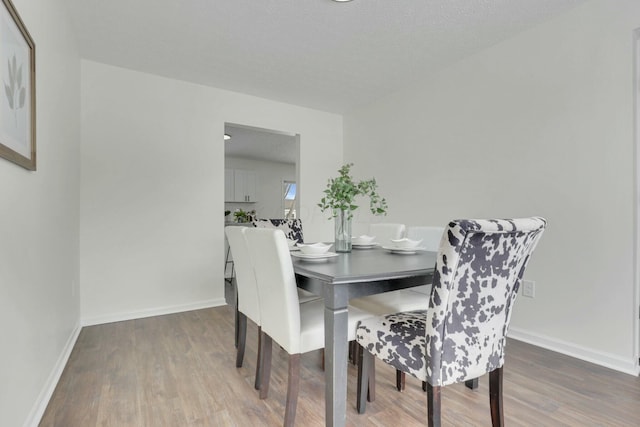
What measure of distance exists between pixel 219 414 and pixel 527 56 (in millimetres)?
3164

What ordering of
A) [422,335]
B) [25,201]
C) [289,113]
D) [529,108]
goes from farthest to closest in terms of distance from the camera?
[289,113]
[529,108]
[25,201]
[422,335]

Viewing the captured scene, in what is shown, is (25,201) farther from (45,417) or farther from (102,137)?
(102,137)

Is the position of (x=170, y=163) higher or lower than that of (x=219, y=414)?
higher

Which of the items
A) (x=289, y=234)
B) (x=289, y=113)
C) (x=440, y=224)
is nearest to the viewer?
(x=289, y=234)

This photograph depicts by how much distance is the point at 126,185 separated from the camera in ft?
10.7

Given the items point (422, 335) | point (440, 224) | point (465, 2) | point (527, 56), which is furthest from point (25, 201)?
point (527, 56)

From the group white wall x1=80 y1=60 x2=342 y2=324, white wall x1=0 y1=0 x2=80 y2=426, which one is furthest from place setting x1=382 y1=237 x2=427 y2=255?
white wall x1=80 y1=60 x2=342 y2=324

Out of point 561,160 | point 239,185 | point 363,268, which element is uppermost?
point 239,185

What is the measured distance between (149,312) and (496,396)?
120 inches

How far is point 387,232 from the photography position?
281 centimetres

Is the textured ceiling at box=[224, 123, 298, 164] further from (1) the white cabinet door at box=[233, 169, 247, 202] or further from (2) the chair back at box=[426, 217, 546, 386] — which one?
(2) the chair back at box=[426, 217, 546, 386]

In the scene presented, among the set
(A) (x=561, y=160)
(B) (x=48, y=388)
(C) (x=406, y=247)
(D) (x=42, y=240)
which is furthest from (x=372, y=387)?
(A) (x=561, y=160)

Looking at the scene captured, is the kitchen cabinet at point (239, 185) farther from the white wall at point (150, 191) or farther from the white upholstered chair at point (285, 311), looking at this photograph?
the white upholstered chair at point (285, 311)

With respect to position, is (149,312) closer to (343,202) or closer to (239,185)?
(343,202)
